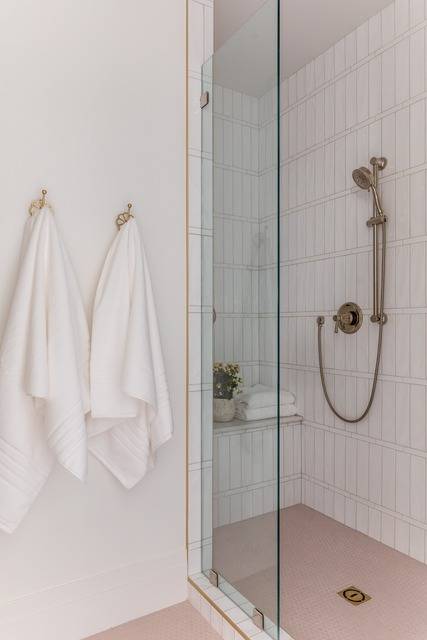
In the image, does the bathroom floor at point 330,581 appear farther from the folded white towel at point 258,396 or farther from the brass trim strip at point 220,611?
the folded white towel at point 258,396

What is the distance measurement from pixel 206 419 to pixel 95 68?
3.96ft

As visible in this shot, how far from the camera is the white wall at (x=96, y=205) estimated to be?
134cm

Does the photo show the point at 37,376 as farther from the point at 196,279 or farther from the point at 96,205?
the point at 196,279

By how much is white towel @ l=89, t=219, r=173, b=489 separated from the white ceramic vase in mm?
205

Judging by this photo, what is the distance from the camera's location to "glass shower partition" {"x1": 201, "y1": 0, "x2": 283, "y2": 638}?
1323mm

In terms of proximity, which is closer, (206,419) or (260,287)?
(260,287)

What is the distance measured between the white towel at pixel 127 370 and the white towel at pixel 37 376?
0.35 feet

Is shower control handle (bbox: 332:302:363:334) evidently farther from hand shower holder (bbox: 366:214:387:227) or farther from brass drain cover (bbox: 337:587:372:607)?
brass drain cover (bbox: 337:587:372:607)

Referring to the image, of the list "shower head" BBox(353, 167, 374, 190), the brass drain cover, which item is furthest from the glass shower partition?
"shower head" BBox(353, 167, 374, 190)

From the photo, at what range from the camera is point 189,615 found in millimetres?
1559

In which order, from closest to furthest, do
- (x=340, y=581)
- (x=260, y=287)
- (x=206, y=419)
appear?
(x=260, y=287), (x=206, y=419), (x=340, y=581)

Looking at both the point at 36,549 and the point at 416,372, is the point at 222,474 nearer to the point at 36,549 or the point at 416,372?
the point at 36,549

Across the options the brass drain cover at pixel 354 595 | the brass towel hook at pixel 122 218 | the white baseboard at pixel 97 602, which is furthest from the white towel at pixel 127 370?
Answer: the brass drain cover at pixel 354 595

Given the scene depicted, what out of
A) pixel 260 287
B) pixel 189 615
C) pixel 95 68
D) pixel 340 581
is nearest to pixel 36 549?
pixel 189 615
